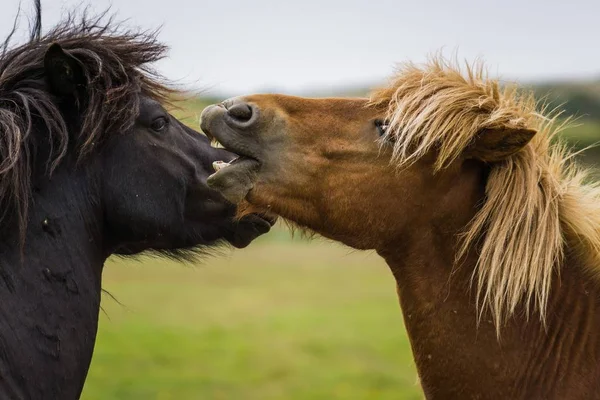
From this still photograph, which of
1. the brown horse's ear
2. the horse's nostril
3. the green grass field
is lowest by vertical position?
the green grass field

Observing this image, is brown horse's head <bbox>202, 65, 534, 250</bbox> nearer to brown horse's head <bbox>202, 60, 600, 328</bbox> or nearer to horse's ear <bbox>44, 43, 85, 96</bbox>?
brown horse's head <bbox>202, 60, 600, 328</bbox>

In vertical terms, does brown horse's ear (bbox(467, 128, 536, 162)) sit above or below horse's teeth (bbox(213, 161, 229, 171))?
above

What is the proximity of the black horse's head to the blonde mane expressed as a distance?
1145mm

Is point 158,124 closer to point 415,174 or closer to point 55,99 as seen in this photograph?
point 55,99

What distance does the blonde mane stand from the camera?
3838 millimetres

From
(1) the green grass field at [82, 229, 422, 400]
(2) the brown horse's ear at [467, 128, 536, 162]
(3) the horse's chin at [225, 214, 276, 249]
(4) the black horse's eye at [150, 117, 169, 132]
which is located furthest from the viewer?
(1) the green grass field at [82, 229, 422, 400]

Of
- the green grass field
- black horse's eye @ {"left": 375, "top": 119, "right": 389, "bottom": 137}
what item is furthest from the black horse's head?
black horse's eye @ {"left": 375, "top": 119, "right": 389, "bottom": 137}

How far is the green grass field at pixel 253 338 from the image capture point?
14.9 metres

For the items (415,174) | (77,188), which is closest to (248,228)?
(77,188)

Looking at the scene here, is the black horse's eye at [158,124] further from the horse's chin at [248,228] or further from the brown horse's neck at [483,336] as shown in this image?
the brown horse's neck at [483,336]

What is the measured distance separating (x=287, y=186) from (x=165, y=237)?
2.63 ft

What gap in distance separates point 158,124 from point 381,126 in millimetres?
1192

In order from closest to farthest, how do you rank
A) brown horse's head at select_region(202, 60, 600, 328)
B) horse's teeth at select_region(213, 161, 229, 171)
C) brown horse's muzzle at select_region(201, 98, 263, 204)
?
brown horse's head at select_region(202, 60, 600, 328) < brown horse's muzzle at select_region(201, 98, 263, 204) < horse's teeth at select_region(213, 161, 229, 171)

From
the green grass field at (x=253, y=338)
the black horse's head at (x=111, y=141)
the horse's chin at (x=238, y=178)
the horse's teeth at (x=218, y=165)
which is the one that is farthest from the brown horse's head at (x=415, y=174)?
the green grass field at (x=253, y=338)
